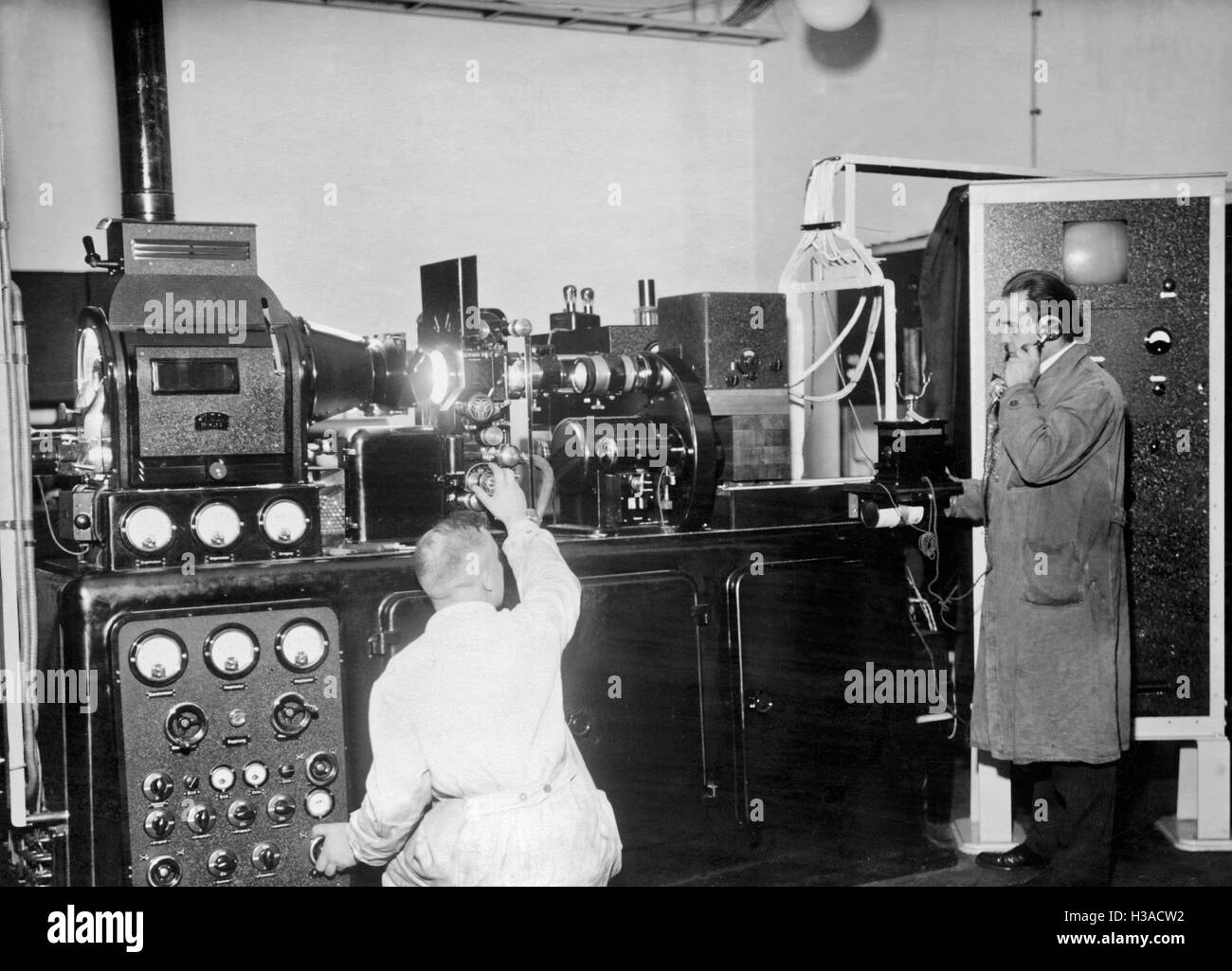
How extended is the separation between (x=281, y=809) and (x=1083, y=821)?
2106mm

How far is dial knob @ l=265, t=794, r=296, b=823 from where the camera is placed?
115 inches

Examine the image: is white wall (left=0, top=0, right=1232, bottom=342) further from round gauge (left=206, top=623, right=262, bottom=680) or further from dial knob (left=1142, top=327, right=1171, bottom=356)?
round gauge (left=206, top=623, right=262, bottom=680)

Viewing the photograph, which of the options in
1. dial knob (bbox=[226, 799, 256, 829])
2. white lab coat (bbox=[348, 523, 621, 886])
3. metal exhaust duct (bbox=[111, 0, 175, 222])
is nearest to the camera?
white lab coat (bbox=[348, 523, 621, 886])

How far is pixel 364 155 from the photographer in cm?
622

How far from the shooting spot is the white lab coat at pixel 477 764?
231cm

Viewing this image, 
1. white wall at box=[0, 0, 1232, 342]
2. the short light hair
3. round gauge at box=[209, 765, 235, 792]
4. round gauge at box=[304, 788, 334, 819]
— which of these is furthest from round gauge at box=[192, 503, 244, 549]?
white wall at box=[0, 0, 1232, 342]

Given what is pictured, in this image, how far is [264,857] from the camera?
114 inches

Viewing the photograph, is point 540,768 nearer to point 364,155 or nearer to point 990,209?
point 990,209

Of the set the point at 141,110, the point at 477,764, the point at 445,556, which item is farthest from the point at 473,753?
the point at 141,110

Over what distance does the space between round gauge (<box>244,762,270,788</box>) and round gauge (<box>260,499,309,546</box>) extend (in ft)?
1.75

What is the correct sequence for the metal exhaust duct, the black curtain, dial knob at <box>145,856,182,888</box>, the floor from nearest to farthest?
dial knob at <box>145,856,182,888</box> → the floor → the black curtain → the metal exhaust duct

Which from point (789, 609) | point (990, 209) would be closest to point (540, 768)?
point (789, 609)
